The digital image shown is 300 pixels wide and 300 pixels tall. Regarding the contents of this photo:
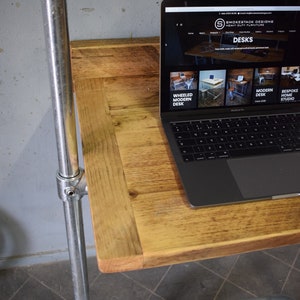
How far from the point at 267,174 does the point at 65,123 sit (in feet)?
1.07

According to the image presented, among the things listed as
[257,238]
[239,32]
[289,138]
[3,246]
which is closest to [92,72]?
[239,32]

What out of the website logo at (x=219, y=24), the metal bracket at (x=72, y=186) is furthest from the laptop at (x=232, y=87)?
the metal bracket at (x=72, y=186)

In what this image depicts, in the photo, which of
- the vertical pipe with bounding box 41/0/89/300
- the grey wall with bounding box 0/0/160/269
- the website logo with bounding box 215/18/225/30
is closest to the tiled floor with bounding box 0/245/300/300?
the grey wall with bounding box 0/0/160/269

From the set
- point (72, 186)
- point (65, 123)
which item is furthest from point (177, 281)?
point (65, 123)

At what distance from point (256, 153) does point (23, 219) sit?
2.73ft

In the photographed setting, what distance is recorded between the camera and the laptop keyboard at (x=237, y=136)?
2.45ft

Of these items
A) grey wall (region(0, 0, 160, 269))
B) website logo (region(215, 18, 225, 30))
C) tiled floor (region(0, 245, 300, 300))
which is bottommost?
tiled floor (region(0, 245, 300, 300))

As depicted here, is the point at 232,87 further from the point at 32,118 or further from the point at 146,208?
the point at 32,118

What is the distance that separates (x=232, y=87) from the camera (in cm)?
86

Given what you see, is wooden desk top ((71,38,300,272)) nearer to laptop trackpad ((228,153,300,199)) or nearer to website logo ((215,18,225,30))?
laptop trackpad ((228,153,300,199))

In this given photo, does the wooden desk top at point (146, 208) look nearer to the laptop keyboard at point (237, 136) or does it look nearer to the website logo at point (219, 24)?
the laptop keyboard at point (237, 136)

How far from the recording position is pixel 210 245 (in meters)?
0.57

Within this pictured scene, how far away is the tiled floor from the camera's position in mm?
1354

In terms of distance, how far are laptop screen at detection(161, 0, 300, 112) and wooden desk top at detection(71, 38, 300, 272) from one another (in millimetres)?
90
